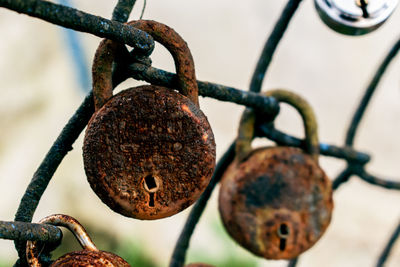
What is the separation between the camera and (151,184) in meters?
0.35

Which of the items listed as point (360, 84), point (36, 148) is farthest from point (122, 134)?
point (360, 84)

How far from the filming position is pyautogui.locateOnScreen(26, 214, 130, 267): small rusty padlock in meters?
0.33

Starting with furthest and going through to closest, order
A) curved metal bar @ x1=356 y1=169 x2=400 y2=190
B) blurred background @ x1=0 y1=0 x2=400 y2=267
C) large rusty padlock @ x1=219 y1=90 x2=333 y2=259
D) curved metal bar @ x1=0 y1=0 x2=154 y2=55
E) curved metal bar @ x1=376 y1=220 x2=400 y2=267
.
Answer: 1. blurred background @ x1=0 y1=0 x2=400 y2=267
2. curved metal bar @ x1=376 y1=220 x2=400 y2=267
3. curved metal bar @ x1=356 y1=169 x2=400 y2=190
4. large rusty padlock @ x1=219 y1=90 x2=333 y2=259
5. curved metal bar @ x1=0 y1=0 x2=154 y2=55

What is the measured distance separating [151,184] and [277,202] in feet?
0.60

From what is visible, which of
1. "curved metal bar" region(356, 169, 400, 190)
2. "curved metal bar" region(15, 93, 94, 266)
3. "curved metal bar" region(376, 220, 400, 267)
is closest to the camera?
"curved metal bar" region(15, 93, 94, 266)

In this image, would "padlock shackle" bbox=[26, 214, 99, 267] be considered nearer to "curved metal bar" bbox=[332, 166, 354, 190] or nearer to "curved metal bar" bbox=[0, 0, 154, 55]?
"curved metal bar" bbox=[0, 0, 154, 55]

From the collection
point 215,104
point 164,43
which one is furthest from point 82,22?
point 215,104

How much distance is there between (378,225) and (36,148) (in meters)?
1.84

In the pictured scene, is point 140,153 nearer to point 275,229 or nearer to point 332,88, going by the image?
point 275,229

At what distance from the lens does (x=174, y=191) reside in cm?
36

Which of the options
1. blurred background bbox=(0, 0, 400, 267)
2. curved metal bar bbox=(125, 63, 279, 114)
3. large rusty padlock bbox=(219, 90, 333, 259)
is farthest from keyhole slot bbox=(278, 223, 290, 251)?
blurred background bbox=(0, 0, 400, 267)

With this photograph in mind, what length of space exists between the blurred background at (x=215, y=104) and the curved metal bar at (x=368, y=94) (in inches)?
58.2

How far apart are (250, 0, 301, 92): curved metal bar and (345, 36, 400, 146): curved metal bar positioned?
208 millimetres

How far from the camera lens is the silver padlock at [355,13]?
0.47m
